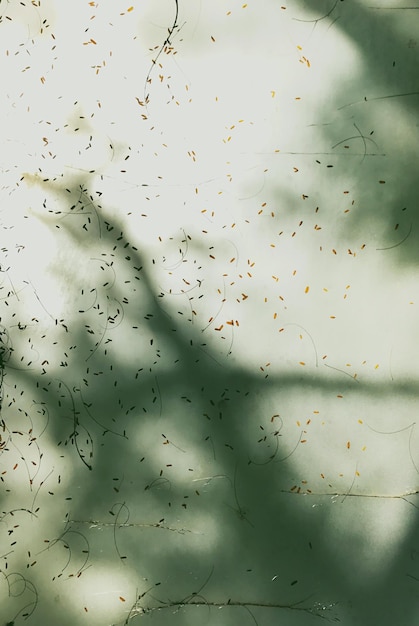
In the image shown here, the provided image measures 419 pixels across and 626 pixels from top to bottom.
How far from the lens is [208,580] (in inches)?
92.7

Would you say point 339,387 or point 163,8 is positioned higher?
point 163,8

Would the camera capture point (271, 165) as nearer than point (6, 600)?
Yes

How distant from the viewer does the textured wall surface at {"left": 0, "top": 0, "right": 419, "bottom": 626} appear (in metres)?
2.24

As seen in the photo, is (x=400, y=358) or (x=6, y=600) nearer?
(x=400, y=358)

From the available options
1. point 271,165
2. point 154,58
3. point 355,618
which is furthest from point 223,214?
point 355,618

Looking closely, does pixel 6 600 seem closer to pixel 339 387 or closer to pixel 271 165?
pixel 339 387

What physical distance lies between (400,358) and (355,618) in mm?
911

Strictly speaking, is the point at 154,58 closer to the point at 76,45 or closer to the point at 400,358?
the point at 76,45

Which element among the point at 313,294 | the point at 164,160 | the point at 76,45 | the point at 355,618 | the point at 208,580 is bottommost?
the point at 355,618

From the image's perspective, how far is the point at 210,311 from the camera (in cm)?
230

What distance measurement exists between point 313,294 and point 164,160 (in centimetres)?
67

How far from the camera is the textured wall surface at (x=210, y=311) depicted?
2.24m

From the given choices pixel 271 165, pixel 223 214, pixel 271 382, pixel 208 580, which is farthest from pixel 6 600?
pixel 271 165

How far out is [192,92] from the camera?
227cm
